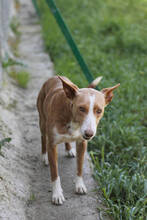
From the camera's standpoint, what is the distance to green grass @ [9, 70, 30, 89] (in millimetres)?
5738

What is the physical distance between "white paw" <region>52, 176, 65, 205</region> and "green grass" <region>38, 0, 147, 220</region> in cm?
44

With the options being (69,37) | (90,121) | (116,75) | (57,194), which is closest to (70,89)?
(90,121)

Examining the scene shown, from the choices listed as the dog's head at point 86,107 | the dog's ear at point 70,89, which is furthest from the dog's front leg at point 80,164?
the dog's ear at point 70,89

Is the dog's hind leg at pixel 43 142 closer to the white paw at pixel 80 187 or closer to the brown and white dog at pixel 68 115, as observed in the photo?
the brown and white dog at pixel 68 115

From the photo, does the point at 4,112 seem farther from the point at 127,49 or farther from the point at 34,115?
the point at 127,49

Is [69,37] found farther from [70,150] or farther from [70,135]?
[70,135]

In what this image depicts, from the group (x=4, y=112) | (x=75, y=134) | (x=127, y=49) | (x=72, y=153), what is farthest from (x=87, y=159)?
(x=127, y=49)

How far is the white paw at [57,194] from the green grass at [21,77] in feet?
9.25

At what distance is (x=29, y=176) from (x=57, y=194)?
0.52m

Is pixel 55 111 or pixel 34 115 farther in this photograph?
pixel 34 115

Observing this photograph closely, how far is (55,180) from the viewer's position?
3.27m

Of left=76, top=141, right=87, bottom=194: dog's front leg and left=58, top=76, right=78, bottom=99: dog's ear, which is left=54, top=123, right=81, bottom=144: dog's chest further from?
left=58, top=76, right=78, bottom=99: dog's ear

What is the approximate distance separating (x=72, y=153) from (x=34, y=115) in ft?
3.91

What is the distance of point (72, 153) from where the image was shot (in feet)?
13.1
